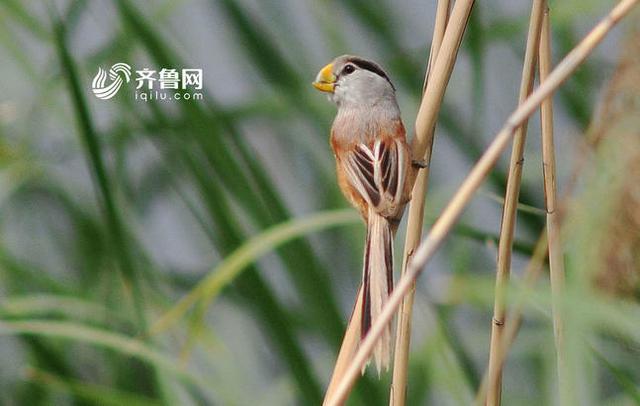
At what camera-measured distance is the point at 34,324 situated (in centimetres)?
102

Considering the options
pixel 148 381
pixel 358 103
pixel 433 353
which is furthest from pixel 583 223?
pixel 148 381

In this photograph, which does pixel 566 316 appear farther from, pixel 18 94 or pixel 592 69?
pixel 18 94

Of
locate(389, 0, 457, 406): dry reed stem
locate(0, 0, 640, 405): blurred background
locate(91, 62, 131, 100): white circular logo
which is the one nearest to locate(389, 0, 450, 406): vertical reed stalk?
locate(389, 0, 457, 406): dry reed stem

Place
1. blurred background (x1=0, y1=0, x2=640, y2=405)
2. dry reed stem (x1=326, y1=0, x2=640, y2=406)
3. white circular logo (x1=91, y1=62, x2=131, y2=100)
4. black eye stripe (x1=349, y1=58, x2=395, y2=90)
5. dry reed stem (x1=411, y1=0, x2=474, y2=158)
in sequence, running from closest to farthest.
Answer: dry reed stem (x1=326, y1=0, x2=640, y2=406)
dry reed stem (x1=411, y1=0, x2=474, y2=158)
black eye stripe (x1=349, y1=58, x2=395, y2=90)
blurred background (x1=0, y1=0, x2=640, y2=405)
white circular logo (x1=91, y1=62, x2=131, y2=100)

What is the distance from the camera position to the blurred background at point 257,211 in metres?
0.98

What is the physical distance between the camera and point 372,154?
76 cm

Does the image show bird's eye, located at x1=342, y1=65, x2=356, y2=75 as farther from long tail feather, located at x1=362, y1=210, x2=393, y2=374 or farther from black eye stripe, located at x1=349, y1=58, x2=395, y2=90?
long tail feather, located at x1=362, y1=210, x2=393, y2=374

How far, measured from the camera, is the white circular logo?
4.29 feet

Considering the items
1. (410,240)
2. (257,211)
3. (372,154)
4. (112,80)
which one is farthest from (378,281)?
(112,80)

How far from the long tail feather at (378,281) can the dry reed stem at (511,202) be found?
0.09 metres

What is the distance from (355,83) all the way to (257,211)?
0.32 metres

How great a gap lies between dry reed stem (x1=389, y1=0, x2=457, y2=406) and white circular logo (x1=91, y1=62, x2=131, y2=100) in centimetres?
67

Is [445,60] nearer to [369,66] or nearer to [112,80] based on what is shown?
[369,66]

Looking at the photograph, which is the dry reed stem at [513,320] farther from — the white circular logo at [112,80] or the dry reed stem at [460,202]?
the white circular logo at [112,80]
